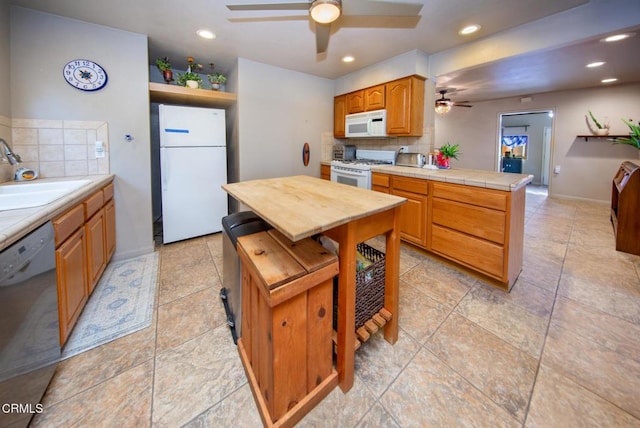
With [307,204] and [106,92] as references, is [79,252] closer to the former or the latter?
[307,204]

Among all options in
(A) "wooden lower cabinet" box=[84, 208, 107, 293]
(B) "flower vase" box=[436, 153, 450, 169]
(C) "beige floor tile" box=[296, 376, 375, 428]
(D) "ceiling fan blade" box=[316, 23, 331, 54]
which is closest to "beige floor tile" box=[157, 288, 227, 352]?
(A) "wooden lower cabinet" box=[84, 208, 107, 293]

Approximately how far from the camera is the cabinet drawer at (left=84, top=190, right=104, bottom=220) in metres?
1.74

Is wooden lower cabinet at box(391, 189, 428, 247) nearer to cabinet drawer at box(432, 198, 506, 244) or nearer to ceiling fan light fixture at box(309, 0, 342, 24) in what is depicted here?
cabinet drawer at box(432, 198, 506, 244)

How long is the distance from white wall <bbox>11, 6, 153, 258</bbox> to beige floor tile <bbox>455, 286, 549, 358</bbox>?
322 centimetres

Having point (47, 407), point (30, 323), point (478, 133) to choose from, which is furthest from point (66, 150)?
point (478, 133)

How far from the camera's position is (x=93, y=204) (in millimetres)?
1908

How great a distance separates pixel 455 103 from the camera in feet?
21.2

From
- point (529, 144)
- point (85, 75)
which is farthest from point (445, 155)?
point (529, 144)

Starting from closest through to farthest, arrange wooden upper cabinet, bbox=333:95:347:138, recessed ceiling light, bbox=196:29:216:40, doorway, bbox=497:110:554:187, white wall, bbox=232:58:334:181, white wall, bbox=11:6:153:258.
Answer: white wall, bbox=11:6:153:258 → recessed ceiling light, bbox=196:29:216:40 → white wall, bbox=232:58:334:181 → wooden upper cabinet, bbox=333:95:347:138 → doorway, bbox=497:110:554:187

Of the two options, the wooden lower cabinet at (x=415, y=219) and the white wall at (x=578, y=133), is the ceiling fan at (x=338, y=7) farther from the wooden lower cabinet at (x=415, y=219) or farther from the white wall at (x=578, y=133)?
the white wall at (x=578, y=133)

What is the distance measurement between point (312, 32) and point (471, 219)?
2375 mm

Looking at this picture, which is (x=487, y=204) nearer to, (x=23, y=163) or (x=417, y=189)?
(x=417, y=189)

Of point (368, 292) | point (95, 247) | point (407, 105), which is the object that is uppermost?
point (407, 105)

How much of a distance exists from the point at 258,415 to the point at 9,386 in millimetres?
903
